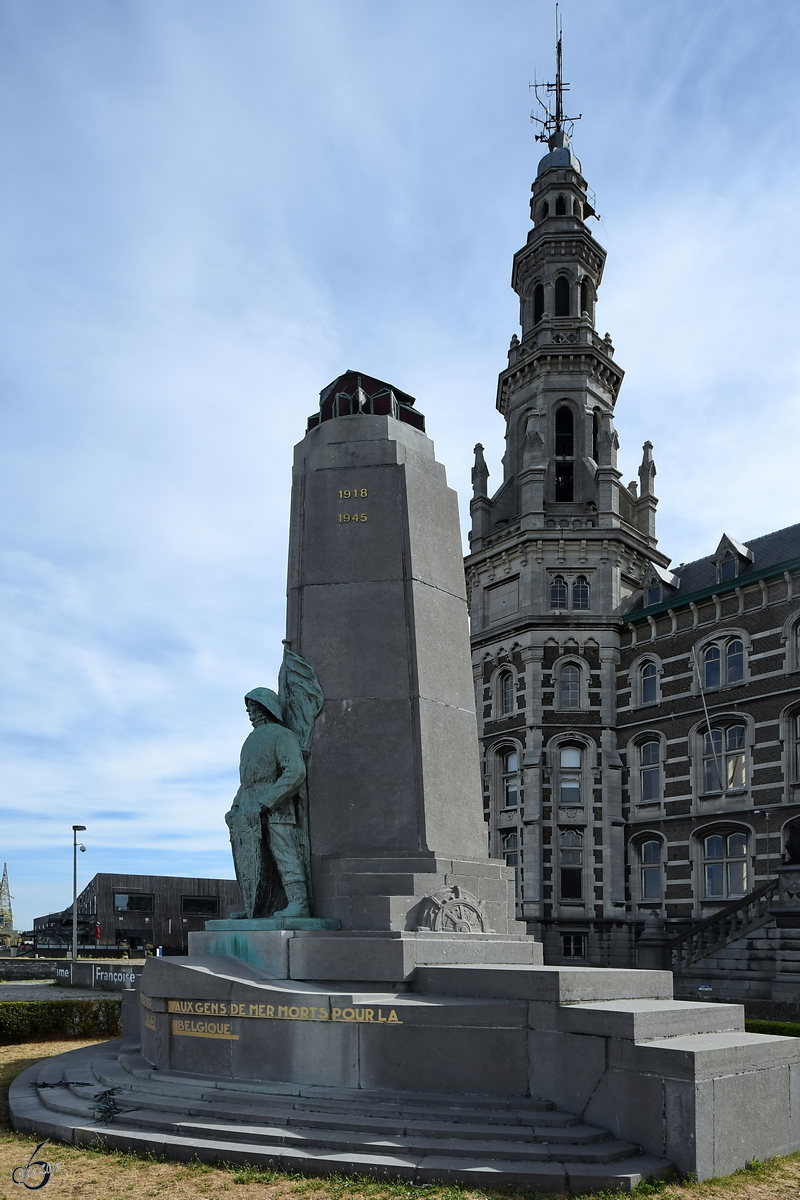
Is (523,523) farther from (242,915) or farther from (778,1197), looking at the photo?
(778,1197)

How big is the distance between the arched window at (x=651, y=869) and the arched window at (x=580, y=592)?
33.7 ft

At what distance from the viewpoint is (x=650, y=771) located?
39.8 meters

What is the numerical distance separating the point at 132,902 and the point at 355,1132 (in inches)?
2663

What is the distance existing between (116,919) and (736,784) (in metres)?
49.3

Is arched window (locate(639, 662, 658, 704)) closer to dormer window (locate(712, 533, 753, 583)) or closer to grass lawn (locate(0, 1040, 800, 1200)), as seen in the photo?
dormer window (locate(712, 533, 753, 583))

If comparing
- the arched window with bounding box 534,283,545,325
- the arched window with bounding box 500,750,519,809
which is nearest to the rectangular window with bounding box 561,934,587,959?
the arched window with bounding box 500,750,519,809

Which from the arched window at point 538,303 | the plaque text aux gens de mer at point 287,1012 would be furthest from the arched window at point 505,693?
the plaque text aux gens de mer at point 287,1012

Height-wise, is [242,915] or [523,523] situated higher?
[523,523]

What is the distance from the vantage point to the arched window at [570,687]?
41625 mm

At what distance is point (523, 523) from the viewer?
4353cm

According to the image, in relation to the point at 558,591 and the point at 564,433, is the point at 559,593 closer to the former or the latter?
the point at 558,591

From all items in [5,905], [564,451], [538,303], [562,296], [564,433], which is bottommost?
[5,905]

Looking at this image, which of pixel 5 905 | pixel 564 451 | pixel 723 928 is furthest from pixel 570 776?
pixel 5 905

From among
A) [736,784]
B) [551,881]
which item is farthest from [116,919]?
[736,784]
